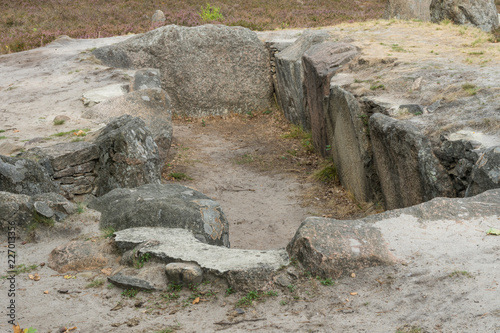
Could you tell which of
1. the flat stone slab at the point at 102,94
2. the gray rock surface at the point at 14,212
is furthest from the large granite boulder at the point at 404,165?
the flat stone slab at the point at 102,94

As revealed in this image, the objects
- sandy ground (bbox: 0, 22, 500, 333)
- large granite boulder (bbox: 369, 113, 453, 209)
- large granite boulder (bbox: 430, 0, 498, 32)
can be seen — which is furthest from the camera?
large granite boulder (bbox: 430, 0, 498, 32)

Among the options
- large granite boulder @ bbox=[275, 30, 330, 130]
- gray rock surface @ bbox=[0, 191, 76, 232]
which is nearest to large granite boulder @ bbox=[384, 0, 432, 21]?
large granite boulder @ bbox=[275, 30, 330, 130]

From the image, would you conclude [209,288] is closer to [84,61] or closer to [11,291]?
[11,291]

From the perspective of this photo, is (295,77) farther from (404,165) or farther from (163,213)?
(163,213)

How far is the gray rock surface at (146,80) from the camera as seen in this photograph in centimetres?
1095

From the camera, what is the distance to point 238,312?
4004mm

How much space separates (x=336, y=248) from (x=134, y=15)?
17.1 metres

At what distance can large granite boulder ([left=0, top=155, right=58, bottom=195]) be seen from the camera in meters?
6.46

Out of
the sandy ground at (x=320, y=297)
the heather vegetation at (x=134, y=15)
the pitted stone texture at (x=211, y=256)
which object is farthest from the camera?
the heather vegetation at (x=134, y=15)

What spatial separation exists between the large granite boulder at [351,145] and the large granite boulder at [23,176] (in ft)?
15.2

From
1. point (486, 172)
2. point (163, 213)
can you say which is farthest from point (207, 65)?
point (486, 172)

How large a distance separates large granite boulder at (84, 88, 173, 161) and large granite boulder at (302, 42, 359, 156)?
3020mm

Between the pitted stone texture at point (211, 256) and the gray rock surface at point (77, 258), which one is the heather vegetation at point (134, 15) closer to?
the gray rock surface at point (77, 258)

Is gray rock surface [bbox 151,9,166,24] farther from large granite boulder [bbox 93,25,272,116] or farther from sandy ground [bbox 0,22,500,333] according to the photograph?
sandy ground [bbox 0,22,500,333]
